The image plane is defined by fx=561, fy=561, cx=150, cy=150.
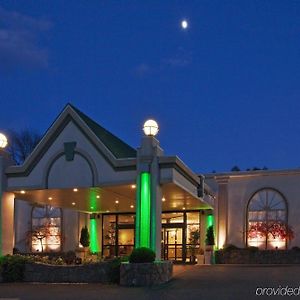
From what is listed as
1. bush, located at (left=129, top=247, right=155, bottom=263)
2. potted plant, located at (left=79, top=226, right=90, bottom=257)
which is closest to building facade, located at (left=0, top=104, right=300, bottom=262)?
bush, located at (left=129, top=247, right=155, bottom=263)

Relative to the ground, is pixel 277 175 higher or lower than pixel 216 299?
higher

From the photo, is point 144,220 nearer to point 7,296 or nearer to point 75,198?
point 7,296

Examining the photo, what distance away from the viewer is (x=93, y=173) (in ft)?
67.2

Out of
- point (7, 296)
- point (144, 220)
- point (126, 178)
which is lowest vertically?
point (7, 296)

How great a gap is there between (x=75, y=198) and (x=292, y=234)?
1240cm

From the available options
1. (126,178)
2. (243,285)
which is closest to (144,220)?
(126,178)

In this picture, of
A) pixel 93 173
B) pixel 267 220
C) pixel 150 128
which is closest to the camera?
pixel 150 128

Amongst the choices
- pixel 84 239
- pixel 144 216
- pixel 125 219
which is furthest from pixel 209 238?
pixel 144 216

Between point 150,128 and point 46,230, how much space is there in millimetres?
17301

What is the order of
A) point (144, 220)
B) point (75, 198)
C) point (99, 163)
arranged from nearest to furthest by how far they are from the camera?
point (144, 220) → point (99, 163) → point (75, 198)

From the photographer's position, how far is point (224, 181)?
105 ft

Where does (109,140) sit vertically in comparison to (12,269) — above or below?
above

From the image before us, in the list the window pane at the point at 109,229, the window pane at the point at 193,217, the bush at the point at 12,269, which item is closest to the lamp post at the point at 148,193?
the bush at the point at 12,269

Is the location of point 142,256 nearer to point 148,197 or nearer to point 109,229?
point 148,197
